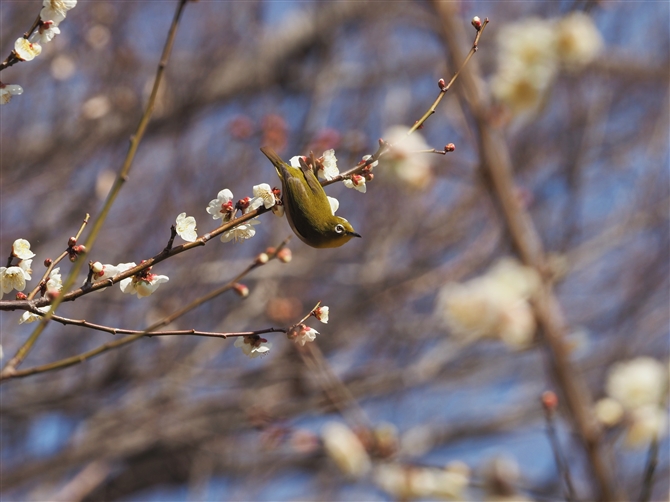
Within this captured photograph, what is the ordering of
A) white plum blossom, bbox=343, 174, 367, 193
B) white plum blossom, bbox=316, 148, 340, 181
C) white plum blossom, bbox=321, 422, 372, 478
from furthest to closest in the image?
1. white plum blossom, bbox=321, 422, 372, 478
2. white plum blossom, bbox=316, 148, 340, 181
3. white plum blossom, bbox=343, 174, 367, 193

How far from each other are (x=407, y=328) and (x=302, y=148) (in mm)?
2040

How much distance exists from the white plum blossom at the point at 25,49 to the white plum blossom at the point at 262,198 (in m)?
0.57

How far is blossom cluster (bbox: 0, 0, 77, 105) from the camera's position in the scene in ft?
5.02

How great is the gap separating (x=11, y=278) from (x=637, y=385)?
2.78m

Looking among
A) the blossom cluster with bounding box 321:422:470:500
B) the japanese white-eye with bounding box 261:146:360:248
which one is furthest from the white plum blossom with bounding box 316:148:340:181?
the blossom cluster with bounding box 321:422:470:500

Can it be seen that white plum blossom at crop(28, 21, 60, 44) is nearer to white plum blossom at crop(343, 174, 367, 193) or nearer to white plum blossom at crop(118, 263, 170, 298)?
white plum blossom at crop(118, 263, 170, 298)

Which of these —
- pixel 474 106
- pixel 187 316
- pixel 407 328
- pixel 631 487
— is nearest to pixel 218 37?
pixel 187 316

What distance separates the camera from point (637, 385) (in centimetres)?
322

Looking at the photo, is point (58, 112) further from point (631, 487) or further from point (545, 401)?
point (631, 487)

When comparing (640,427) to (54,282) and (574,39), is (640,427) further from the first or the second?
(54,282)

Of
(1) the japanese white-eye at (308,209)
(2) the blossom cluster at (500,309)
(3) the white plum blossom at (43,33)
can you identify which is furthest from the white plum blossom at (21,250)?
(2) the blossom cluster at (500,309)

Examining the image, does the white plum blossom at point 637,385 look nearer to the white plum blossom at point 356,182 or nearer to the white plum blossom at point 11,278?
the white plum blossom at point 356,182

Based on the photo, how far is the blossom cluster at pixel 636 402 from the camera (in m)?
2.96

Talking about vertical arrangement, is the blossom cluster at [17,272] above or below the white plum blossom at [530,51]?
below
